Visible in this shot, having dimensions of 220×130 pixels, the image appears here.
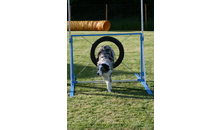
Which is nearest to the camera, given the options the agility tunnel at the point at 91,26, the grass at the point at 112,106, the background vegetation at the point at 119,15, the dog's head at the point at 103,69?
the grass at the point at 112,106

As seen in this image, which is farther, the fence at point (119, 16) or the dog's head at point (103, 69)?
the fence at point (119, 16)

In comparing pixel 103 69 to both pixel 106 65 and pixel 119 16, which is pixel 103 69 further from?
pixel 119 16

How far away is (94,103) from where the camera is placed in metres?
3.58

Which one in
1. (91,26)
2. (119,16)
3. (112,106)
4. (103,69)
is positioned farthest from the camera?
(119,16)

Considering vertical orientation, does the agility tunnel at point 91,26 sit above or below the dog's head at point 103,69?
above

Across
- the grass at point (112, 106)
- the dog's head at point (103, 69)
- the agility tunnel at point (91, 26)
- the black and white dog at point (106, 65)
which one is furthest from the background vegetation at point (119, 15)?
the dog's head at point (103, 69)

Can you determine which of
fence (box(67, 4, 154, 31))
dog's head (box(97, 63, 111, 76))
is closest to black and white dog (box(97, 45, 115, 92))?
dog's head (box(97, 63, 111, 76))

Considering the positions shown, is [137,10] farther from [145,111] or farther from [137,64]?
[145,111]

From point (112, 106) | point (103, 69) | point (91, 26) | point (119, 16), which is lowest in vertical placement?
point (112, 106)

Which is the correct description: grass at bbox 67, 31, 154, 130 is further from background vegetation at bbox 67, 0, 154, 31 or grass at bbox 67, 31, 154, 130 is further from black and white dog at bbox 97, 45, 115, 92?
background vegetation at bbox 67, 0, 154, 31

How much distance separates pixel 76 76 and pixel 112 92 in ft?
4.27

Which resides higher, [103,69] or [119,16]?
[119,16]

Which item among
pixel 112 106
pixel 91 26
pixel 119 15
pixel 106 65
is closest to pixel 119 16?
pixel 119 15

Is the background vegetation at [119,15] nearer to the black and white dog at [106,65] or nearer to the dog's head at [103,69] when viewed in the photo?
the black and white dog at [106,65]
